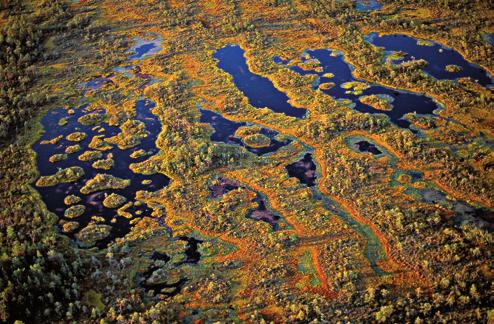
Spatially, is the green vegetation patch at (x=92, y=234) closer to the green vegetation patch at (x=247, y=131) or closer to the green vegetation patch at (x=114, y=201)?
the green vegetation patch at (x=114, y=201)

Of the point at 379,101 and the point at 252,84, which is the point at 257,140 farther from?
the point at 379,101

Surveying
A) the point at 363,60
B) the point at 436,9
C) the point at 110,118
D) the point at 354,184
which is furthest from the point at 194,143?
the point at 436,9

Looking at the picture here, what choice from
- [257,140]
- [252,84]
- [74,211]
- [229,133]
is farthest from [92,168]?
[252,84]

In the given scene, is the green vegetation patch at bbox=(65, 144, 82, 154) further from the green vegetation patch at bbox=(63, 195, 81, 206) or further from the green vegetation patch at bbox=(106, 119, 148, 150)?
the green vegetation patch at bbox=(63, 195, 81, 206)

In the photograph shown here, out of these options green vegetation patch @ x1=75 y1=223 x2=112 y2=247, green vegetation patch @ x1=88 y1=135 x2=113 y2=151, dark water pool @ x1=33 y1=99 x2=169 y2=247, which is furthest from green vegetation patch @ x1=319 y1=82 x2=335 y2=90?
green vegetation patch @ x1=75 y1=223 x2=112 y2=247

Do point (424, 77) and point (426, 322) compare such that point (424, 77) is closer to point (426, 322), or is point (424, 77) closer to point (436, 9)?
point (436, 9)
